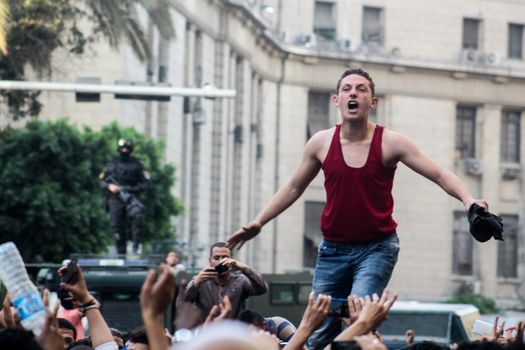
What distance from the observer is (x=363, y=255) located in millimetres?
11281

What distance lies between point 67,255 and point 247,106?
2887cm

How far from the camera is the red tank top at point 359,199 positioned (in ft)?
37.1

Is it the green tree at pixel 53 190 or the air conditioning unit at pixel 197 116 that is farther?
the air conditioning unit at pixel 197 116

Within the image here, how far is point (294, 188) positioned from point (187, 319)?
4514 millimetres

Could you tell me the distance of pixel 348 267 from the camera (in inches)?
445

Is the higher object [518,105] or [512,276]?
[518,105]

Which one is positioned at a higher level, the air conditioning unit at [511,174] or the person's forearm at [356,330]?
the air conditioning unit at [511,174]

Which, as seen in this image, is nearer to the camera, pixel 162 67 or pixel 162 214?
pixel 162 214

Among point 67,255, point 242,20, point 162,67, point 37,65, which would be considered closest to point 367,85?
point 37,65

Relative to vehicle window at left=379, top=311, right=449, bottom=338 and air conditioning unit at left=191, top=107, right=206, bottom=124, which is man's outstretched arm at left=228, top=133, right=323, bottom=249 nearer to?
vehicle window at left=379, top=311, right=449, bottom=338

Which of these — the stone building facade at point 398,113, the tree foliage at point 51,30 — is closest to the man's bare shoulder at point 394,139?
the tree foliage at point 51,30

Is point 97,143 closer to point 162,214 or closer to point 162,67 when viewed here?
point 162,214

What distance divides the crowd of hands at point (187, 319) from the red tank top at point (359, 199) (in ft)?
3.79

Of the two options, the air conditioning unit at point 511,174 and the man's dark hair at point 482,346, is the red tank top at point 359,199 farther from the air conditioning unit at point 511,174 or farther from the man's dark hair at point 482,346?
the air conditioning unit at point 511,174
